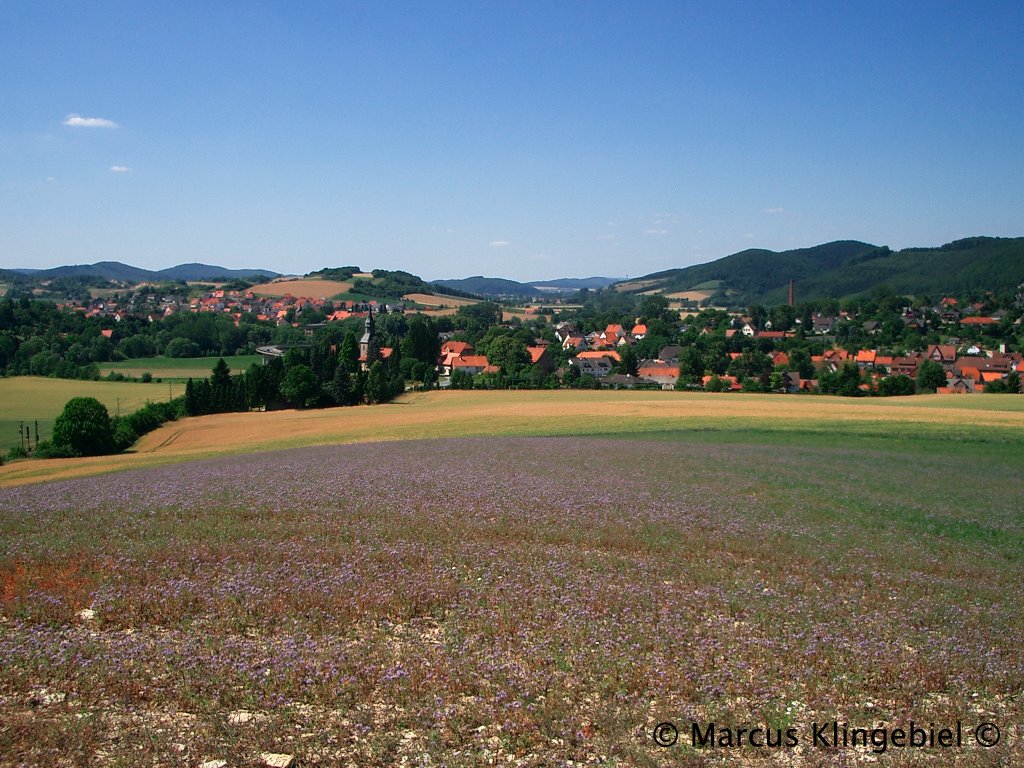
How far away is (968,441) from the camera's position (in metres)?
32.2

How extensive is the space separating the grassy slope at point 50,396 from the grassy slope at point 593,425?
8.28 metres

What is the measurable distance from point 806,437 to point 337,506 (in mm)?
24610

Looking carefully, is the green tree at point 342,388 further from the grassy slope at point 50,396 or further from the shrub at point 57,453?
the shrub at point 57,453

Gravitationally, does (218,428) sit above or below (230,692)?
below

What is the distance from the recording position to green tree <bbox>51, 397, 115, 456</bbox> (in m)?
39.7

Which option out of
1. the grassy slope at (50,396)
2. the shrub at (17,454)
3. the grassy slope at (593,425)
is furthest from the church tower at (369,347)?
the shrub at (17,454)

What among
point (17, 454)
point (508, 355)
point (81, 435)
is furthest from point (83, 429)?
point (508, 355)

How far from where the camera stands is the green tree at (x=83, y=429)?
→ 39688mm

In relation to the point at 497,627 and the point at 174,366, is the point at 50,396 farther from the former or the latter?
the point at 497,627

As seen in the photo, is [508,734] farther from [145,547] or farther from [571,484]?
[571,484]

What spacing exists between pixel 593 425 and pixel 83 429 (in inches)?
1044

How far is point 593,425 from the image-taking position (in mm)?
39719

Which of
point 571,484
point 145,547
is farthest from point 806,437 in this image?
point 145,547

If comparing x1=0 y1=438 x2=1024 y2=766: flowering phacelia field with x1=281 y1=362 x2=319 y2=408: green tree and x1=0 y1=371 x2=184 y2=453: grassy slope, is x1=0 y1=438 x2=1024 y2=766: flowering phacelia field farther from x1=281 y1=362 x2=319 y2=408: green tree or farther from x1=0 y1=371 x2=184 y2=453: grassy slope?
x1=281 y1=362 x2=319 y2=408: green tree
